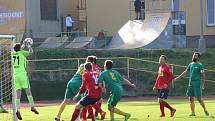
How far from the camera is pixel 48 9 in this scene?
170ft

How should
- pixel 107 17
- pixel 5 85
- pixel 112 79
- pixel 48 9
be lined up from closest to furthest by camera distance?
pixel 112 79 → pixel 5 85 → pixel 48 9 → pixel 107 17

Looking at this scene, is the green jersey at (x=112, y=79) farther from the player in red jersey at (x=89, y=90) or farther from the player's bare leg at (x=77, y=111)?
the player's bare leg at (x=77, y=111)

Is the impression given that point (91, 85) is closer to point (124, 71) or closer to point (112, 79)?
point (112, 79)

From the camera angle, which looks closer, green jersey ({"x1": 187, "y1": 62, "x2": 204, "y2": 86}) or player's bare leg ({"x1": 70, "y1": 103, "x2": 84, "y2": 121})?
player's bare leg ({"x1": 70, "y1": 103, "x2": 84, "y2": 121})

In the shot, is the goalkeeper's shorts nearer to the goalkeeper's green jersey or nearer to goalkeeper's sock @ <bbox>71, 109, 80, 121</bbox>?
the goalkeeper's green jersey

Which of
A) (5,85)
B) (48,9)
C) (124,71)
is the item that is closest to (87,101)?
(5,85)

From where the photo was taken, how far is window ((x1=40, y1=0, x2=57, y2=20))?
5114 cm

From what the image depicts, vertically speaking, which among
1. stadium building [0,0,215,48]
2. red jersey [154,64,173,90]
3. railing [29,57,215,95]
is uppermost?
stadium building [0,0,215,48]

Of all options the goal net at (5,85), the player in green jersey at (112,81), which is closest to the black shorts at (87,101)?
the player in green jersey at (112,81)

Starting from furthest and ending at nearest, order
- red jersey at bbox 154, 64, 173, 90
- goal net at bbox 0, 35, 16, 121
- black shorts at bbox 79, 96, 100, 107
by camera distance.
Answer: red jersey at bbox 154, 64, 173, 90
goal net at bbox 0, 35, 16, 121
black shorts at bbox 79, 96, 100, 107

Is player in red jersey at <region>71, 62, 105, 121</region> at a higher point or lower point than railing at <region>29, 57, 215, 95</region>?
higher

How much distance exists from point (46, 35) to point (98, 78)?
32.7m

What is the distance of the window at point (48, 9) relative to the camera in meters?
51.1

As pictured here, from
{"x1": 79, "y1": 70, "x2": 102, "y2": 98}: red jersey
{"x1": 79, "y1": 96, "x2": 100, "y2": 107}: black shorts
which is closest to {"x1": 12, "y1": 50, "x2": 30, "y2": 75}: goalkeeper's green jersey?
{"x1": 79, "y1": 70, "x2": 102, "y2": 98}: red jersey
